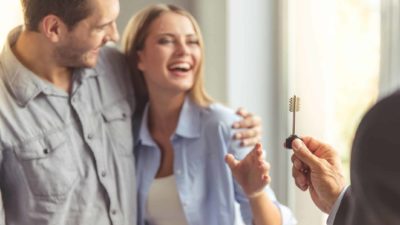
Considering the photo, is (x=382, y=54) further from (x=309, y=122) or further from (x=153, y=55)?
(x=153, y=55)

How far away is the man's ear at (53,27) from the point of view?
895 millimetres

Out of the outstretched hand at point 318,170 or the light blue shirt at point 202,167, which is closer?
the outstretched hand at point 318,170

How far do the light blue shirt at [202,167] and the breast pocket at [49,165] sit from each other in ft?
0.50

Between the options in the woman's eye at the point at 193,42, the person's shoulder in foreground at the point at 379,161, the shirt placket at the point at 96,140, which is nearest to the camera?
the person's shoulder in foreground at the point at 379,161

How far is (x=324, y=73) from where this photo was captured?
33.2 inches

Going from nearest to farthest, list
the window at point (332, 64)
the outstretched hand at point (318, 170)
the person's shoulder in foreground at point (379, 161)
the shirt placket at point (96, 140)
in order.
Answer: the person's shoulder in foreground at point (379, 161) < the outstretched hand at point (318, 170) < the window at point (332, 64) < the shirt placket at point (96, 140)

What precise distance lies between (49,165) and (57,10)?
0.80ft

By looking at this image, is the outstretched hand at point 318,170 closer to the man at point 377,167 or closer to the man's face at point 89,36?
the man at point 377,167

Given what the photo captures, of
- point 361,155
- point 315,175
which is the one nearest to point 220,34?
point 315,175

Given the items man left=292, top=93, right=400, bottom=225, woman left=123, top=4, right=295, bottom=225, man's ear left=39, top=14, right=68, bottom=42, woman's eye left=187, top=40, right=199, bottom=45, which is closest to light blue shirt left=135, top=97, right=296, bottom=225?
woman left=123, top=4, right=295, bottom=225

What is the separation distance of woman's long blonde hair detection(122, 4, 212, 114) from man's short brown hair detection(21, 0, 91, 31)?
17 centimetres

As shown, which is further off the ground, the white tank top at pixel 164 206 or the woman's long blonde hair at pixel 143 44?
the woman's long blonde hair at pixel 143 44

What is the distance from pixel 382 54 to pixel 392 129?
0.41 m

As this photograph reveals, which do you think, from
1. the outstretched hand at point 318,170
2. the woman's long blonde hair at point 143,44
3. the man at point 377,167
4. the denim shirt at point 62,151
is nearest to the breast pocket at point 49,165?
the denim shirt at point 62,151
